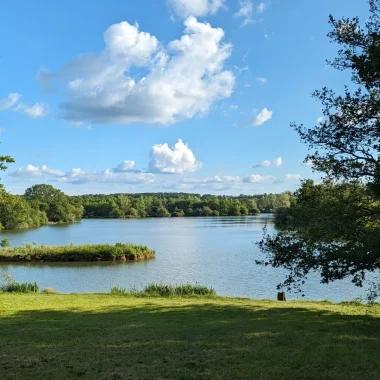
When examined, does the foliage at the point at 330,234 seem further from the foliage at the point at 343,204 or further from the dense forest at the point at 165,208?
the dense forest at the point at 165,208

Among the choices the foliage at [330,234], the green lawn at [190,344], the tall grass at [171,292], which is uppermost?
the foliage at [330,234]

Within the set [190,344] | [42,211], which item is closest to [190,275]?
[190,344]

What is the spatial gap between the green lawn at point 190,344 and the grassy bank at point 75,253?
28807mm

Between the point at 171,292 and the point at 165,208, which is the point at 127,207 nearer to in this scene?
the point at 165,208

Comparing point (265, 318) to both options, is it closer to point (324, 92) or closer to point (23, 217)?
point (324, 92)

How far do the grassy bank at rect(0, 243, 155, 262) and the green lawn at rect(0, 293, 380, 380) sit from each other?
28.8 meters

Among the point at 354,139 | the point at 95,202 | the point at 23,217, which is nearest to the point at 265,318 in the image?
the point at 354,139

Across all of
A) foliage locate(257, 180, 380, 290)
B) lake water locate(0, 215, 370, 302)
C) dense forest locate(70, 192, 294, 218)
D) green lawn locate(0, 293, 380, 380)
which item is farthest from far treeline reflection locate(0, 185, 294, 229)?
foliage locate(257, 180, 380, 290)

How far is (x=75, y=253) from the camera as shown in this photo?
1580 inches

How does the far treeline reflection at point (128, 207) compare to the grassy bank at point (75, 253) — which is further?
the far treeline reflection at point (128, 207)

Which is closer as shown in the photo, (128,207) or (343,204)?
(343,204)

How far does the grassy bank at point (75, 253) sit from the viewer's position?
39438 millimetres

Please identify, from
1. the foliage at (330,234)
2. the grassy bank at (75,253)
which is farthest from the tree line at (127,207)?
the foliage at (330,234)

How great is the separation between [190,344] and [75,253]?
3517 cm
